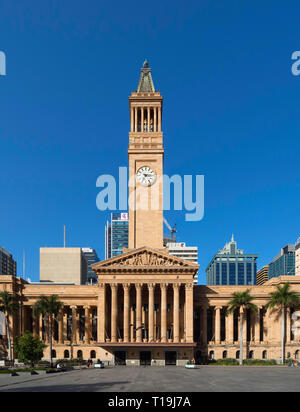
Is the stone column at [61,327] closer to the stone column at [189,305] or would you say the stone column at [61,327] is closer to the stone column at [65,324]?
the stone column at [65,324]

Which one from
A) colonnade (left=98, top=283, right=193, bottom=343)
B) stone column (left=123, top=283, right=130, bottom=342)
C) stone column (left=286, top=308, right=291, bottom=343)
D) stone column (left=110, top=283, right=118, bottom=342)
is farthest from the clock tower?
stone column (left=286, top=308, right=291, bottom=343)

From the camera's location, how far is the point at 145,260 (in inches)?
4043

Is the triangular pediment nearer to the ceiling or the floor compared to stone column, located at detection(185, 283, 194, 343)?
nearer to the ceiling

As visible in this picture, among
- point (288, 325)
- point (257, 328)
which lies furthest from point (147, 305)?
point (288, 325)

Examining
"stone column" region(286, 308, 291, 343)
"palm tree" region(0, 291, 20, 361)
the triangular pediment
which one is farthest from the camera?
"stone column" region(286, 308, 291, 343)

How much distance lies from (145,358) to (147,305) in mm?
12837

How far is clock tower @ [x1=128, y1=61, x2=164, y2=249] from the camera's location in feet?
378

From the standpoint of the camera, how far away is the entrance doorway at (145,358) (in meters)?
99.6

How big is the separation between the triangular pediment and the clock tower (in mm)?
10186

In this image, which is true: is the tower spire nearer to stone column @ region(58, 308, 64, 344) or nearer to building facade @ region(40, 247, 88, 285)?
stone column @ region(58, 308, 64, 344)

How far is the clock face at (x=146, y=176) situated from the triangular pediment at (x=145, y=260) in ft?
69.0

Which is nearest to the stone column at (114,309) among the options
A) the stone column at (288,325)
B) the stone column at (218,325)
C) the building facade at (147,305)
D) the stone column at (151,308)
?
the building facade at (147,305)
